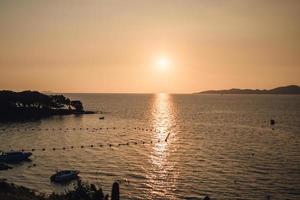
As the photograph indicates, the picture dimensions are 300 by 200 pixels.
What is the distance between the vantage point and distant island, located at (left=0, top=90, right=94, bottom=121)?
159 metres

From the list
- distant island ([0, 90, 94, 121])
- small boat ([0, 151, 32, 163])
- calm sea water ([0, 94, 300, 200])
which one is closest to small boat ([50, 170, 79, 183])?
calm sea water ([0, 94, 300, 200])

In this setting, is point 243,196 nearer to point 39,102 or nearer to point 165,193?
point 165,193

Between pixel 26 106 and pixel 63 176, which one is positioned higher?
pixel 26 106

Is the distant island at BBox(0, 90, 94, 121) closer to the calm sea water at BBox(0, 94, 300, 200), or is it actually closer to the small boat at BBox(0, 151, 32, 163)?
the calm sea water at BBox(0, 94, 300, 200)

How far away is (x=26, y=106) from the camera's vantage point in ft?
574

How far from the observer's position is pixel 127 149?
90.6 meters

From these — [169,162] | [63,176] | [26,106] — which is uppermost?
[26,106]

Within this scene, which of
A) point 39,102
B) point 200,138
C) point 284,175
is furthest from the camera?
point 39,102

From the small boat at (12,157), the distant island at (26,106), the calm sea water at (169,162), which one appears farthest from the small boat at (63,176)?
the distant island at (26,106)

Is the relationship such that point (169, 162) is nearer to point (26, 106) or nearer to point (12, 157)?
point (12, 157)

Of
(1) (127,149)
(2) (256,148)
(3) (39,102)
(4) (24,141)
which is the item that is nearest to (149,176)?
(1) (127,149)

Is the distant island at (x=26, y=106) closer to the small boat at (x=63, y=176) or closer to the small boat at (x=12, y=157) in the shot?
the small boat at (x=12, y=157)

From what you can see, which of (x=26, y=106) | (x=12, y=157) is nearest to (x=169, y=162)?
(x=12, y=157)

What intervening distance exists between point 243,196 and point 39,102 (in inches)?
5501
